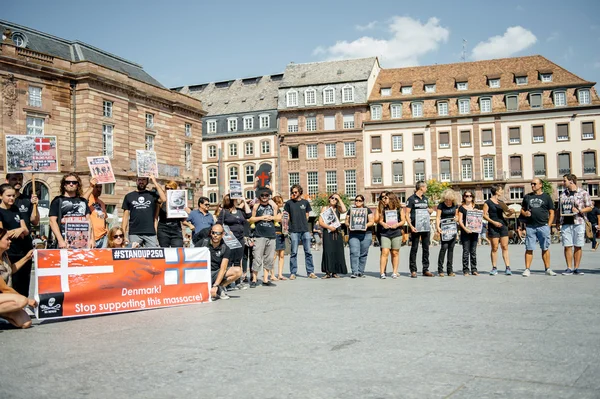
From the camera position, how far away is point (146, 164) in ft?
35.0

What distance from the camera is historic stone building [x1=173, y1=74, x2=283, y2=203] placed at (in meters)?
71.4

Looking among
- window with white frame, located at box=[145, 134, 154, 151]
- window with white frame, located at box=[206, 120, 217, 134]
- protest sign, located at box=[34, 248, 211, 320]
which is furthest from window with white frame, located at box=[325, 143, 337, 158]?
protest sign, located at box=[34, 248, 211, 320]

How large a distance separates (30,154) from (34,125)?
1095 inches

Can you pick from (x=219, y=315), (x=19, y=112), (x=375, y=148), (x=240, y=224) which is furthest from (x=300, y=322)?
(x=375, y=148)

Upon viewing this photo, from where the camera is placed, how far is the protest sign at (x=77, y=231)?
8.55 meters

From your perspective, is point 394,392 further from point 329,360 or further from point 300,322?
point 300,322

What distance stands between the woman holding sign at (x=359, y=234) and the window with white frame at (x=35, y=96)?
2755 centimetres

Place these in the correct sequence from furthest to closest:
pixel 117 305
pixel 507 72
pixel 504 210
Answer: pixel 507 72
pixel 504 210
pixel 117 305

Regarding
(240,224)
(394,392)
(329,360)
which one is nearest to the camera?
(394,392)

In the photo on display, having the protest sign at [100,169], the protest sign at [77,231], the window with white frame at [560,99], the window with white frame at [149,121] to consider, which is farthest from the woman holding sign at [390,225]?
the window with white frame at [560,99]

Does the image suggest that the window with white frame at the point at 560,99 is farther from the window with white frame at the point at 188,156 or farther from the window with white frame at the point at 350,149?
the window with white frame at the point at 188,156

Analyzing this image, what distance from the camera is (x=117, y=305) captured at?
8.44 metres

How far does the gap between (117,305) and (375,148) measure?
194 ft

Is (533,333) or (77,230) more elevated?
(77,230)
